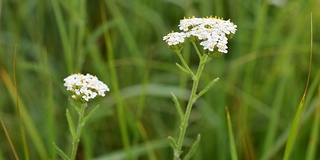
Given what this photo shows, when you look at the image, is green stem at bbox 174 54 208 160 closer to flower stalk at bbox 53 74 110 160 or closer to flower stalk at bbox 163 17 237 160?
flower stalk at bbox 163 17 237 160

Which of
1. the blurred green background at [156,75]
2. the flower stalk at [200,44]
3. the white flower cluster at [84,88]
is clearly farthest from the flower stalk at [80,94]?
the blurred green background at [156,75]

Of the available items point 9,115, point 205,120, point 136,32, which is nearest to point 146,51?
point 136,32

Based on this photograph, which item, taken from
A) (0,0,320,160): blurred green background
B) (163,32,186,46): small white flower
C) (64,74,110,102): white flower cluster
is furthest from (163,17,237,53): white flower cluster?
(0,0,320,160): blurred green background

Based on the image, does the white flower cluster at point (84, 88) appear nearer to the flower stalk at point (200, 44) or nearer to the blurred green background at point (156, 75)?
the flower stalk at point (200, 44)

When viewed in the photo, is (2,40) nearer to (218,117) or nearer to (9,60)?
(9,60)

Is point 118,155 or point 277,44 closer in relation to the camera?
point 118,155

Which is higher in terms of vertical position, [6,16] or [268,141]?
[6,16]
